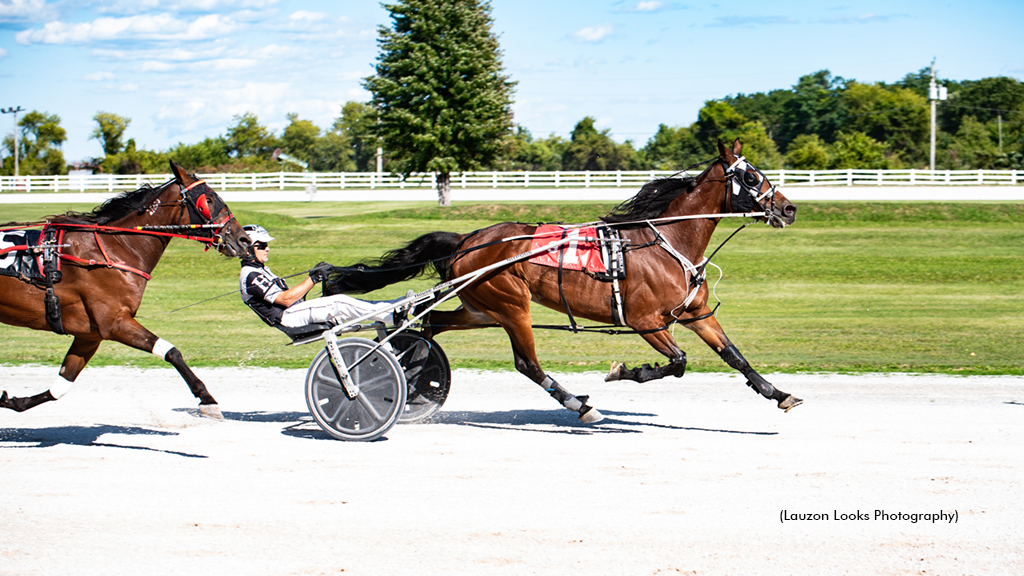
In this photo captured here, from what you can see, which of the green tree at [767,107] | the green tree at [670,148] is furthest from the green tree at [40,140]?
the green tree at [767,107]

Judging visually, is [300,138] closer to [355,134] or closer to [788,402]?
[355,134]

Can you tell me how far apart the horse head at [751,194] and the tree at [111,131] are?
208 ft

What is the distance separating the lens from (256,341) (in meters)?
12.1

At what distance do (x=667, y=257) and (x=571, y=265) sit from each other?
74cm

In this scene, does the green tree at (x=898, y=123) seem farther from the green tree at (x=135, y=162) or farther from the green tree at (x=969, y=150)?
the green tree at (x=135, y=162)

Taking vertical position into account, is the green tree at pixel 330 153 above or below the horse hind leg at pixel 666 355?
above

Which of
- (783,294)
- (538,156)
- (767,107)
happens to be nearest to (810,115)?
Answer: (767,107)

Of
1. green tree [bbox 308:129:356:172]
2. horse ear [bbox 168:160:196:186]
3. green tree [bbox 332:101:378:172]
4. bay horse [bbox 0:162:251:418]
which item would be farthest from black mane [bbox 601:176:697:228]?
green tree [bbox 308:129:356:172]

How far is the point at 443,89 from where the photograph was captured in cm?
3359

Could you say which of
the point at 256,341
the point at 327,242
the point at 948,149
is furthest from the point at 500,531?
the point at 948,149

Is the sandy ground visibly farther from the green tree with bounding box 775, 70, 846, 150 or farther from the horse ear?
the green tree with bounding box 775, 70, 846, 150

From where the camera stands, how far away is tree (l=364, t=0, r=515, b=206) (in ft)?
109

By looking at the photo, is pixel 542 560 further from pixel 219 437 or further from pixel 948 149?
pixel 948 149

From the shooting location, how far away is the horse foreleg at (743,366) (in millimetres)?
6699
